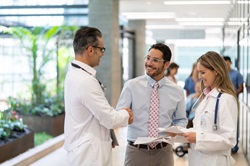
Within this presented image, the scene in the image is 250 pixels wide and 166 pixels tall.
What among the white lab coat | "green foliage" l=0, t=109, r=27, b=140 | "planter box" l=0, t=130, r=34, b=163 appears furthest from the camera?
"green foliage" l=0, t=109, r=27, b=140

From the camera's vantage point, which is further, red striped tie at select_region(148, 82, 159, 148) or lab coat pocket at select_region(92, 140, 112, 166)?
red striped tie at select_region(148, 82, 159, 148)

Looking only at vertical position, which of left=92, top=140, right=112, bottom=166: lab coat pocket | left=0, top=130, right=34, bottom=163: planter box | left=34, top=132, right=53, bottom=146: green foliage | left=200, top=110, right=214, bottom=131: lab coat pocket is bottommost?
left=34, top=132, right=53, bottom=146: green foliage

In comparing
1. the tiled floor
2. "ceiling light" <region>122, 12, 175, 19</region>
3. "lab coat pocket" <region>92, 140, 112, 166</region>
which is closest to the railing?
the tiled floor

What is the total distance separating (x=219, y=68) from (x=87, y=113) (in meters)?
0.85

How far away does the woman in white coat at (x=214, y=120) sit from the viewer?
100 inches

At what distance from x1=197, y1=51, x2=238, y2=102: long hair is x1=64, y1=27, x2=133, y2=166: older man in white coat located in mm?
582

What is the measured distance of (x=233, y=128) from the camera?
2564mm

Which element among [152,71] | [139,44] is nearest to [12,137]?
[152,71]

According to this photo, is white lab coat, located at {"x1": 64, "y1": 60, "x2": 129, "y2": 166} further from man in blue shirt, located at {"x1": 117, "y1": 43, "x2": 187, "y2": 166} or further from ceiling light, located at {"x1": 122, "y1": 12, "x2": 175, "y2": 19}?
ceiling light, located at {"x1": 122, "y1": 12, "x2": 175, "y2": 19}

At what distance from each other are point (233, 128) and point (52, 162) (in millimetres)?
4797

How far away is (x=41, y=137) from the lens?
8555mm

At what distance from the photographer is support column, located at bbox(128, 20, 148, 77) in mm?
17933

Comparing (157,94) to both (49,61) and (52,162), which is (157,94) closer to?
(52,162)

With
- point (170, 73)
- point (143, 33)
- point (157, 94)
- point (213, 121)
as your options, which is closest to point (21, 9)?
point (170, 73)
